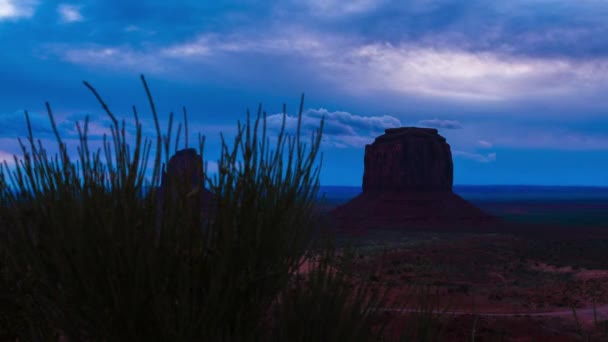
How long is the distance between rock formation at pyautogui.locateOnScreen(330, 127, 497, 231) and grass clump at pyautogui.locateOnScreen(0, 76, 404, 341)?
182 ft

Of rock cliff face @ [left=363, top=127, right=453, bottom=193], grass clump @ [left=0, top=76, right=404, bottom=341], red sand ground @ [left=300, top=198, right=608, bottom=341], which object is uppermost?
rock cliff face @ [left=363, top=127, right=453, bottom=193]

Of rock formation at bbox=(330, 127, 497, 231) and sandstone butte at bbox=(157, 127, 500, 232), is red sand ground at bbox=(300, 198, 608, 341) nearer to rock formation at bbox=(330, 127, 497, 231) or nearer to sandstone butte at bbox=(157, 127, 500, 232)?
sandstone butte at bbox=(157, 127, 500, 232)

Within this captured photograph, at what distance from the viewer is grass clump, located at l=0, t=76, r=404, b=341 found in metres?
4.15

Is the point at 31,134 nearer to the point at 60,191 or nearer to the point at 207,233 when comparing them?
the point at 60,191

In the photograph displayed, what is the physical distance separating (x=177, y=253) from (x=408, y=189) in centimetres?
6644


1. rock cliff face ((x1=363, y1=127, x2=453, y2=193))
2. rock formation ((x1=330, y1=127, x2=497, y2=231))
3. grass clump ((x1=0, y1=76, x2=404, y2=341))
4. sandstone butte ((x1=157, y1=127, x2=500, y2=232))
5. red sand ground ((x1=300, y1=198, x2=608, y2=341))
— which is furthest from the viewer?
rock cliff face ((x1=363, y1=127, x2=453, y2=193))

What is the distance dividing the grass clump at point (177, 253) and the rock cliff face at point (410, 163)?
215 feet

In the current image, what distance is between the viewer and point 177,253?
4285mm

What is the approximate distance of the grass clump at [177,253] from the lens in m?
4.15

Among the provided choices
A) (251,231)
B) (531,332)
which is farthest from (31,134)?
(531,332)

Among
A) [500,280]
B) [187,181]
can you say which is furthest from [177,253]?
[500,280]

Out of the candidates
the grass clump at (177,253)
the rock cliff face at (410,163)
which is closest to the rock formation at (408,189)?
the rock cliff face at (410,163)

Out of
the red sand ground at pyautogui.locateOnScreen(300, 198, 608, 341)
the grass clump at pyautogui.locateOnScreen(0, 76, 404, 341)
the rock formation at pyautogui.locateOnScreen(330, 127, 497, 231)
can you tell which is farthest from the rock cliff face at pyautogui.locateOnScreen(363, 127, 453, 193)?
the grass clump at pyautogui.locateOnScreen(0, 76, 404, 341)

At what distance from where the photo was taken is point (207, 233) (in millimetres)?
4410
